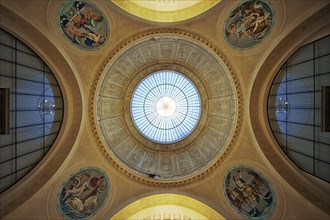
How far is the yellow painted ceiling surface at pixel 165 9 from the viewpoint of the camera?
551 inches

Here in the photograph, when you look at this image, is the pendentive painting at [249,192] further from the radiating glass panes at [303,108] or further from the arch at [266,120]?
the radiating glass panes at [303,108]

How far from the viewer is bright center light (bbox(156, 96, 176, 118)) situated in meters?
20.4

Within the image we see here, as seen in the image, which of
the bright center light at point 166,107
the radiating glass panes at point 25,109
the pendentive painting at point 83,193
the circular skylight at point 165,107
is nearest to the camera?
the radiating glass panes at point 25,109

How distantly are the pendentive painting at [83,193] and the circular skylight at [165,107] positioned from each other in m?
4.69

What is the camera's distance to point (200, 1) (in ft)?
45.7

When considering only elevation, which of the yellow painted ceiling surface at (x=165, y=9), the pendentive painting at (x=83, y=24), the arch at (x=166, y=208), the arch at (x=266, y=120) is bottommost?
the arch at (x=166, y=208)

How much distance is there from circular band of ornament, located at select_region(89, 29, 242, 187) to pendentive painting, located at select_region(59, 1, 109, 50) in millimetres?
1288

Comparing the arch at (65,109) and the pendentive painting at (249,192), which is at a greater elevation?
the arch at (65,109)

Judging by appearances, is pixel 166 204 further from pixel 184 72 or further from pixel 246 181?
→ pixel 184 72

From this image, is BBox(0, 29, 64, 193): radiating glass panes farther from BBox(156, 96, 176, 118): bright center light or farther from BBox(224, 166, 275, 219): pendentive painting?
BBox(224, 166, 275, 219): pendentive painting

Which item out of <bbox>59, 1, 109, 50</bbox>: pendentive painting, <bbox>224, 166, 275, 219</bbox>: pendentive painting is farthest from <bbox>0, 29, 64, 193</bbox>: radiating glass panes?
<bbox>224, 166, 275, 219</bbox>: pendentive painting

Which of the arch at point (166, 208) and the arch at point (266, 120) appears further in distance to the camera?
the arch at point (166, 208)

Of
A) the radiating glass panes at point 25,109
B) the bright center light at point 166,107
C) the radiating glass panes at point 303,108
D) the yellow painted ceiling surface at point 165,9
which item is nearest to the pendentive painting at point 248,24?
the yellow painted ceiling surface at point 165,9

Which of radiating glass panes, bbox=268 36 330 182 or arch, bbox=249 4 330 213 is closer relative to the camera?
radiating glass panes, bbox=268 36 330 182
